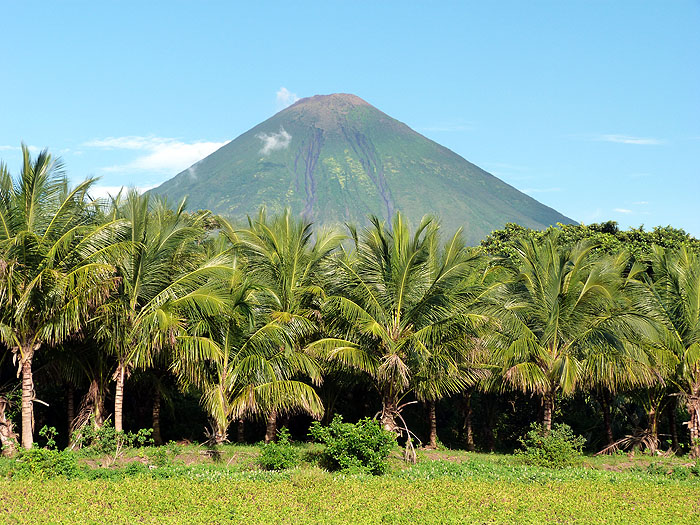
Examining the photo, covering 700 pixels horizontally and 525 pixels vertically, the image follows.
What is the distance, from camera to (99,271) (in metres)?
14.0

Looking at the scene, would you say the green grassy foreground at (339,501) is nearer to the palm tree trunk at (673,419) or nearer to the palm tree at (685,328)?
the palm tree at (685,328)

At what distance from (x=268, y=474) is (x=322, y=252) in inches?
287

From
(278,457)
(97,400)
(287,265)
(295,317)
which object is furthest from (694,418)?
(97,400)

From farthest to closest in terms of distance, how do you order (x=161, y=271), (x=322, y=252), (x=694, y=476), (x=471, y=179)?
(x=471, y=179), (x=322, y=252), (x=161, y=271), (x=694, y=476)

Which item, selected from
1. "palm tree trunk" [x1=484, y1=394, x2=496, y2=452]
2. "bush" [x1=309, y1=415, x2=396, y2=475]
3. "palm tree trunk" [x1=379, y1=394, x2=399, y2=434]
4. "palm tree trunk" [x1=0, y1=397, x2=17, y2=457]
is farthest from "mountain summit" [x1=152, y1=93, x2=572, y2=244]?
"bush" [x1=309, y1=415, x2=396, y2=475]

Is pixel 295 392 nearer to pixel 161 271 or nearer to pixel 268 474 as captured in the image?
pixel 268 474

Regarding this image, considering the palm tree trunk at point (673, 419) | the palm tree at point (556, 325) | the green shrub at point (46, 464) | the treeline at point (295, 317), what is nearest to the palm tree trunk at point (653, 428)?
the treeline at point (295, 317)

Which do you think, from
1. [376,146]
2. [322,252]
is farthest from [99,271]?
[376,146]

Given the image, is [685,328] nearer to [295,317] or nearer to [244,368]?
[295,317]

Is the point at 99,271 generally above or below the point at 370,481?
above

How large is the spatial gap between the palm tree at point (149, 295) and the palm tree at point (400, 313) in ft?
9.39

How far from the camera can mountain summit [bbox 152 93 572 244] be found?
162750 millimetres

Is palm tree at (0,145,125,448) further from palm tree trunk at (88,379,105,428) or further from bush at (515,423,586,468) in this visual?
bush at (515,423,586,468)

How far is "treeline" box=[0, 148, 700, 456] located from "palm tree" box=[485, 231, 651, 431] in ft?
0.15
